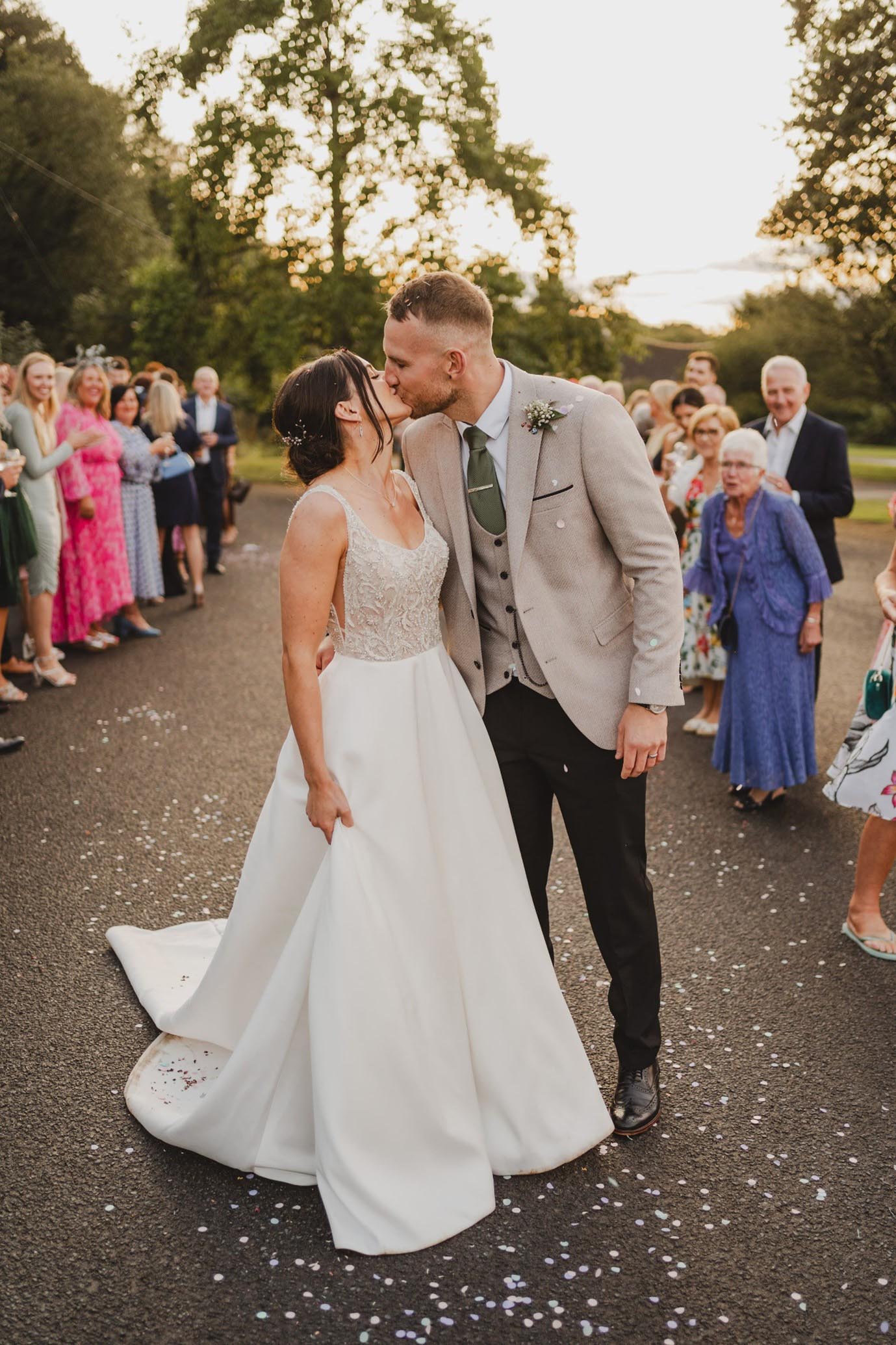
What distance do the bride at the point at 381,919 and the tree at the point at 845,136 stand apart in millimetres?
18282

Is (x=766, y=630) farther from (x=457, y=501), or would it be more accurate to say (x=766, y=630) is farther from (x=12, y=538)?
(x=12, y=538)

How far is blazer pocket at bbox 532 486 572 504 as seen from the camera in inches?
125

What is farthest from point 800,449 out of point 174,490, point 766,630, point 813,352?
point 813,352

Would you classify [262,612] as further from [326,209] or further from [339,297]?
[326,209]

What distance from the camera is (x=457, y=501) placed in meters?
3.32

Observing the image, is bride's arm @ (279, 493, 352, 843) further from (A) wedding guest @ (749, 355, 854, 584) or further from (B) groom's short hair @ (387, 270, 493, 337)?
(A) wedding guest @ (749, 355, 854, 584)

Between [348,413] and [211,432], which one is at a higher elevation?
[348,413]

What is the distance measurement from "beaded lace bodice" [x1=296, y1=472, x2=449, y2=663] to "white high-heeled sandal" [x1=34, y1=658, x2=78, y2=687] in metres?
6.07

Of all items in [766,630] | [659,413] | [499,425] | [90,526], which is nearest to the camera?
[499,425]

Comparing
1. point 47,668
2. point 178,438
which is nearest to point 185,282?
point 178,438

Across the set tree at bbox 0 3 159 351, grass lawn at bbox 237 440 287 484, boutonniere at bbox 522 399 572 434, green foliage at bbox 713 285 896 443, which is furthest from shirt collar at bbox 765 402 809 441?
tree at bbox 0 3 159 351

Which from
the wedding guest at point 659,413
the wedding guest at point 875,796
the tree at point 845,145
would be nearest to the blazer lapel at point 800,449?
the wedding guest at point 875,796

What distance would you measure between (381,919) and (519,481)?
1218 mm

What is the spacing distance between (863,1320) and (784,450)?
5624 mm
